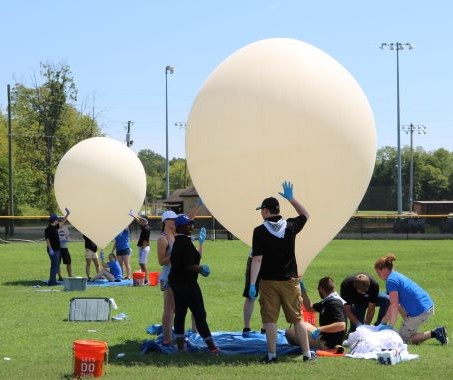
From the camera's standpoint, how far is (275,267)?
812 centimetres

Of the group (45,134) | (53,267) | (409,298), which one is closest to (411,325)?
(409,298)

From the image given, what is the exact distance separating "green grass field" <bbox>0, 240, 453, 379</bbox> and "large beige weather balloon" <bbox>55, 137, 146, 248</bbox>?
1.73 metres

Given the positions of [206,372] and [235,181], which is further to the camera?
[235,181]

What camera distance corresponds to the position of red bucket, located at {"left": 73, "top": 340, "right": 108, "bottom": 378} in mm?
7492

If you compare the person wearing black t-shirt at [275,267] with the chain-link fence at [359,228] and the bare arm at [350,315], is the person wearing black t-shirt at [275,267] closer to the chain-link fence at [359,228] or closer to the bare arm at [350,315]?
the bare arm at [350,315]

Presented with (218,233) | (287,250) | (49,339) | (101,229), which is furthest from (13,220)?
(287,250)

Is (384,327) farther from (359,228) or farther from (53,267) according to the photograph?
(359,228)

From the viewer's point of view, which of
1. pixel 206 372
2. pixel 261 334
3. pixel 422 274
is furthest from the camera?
pixel 422 274

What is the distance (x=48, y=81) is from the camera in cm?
6203

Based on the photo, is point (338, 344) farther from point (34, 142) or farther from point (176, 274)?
point (34, 142)

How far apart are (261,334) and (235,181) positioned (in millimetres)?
2238

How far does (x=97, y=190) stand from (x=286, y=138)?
9.88 m

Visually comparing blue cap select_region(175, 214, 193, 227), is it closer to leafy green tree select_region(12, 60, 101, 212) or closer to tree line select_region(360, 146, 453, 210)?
leafy green tree select_region(12, 60, 101, 212)

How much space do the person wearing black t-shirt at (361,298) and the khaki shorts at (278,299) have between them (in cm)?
184
